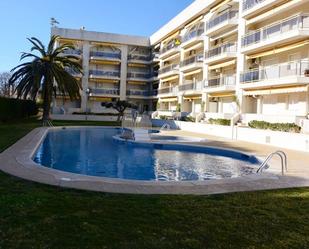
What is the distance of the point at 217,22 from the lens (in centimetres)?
3738

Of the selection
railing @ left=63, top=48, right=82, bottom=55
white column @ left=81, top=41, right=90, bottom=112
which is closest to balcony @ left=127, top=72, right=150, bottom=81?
white column @ left=81, top=41, right=90, bottom=112

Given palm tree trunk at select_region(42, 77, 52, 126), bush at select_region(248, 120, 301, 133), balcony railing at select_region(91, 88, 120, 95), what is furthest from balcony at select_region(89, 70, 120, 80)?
bush at select_region(248, 120, 301, 133)

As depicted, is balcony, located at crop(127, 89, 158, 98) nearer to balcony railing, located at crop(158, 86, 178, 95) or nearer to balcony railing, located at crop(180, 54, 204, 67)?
balcony railing, located at crop(158, 86, 178, 95)

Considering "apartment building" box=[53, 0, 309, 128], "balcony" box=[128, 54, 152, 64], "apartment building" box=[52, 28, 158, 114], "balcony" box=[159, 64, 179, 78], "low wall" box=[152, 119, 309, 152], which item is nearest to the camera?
"low wall" box=[152, 119, 309, 152]

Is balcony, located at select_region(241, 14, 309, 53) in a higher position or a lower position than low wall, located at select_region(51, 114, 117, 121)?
higher

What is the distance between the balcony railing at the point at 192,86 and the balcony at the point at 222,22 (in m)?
5.59

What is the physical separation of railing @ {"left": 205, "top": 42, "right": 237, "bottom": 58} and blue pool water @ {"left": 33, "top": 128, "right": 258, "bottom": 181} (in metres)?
17.7

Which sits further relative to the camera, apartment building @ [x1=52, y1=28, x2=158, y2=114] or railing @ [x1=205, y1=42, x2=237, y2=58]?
apartment building @ [x1=52, y1=28, x2=158, y2=114]

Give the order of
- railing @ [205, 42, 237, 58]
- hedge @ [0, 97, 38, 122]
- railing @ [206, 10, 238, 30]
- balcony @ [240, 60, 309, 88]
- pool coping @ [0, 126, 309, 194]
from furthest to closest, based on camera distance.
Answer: railing @ [206, 10, 238, 30], railing @ [205, 42, 237, 58], hedge @ [0, 97, 38, 122], balcony @ [240, 60, 309, 88], pool coping @ [0, 126, 309, 194]

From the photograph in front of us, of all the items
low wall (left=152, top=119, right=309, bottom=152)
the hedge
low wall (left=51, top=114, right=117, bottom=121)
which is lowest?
low wall (left=152, top=119, right=309, bottom=152)

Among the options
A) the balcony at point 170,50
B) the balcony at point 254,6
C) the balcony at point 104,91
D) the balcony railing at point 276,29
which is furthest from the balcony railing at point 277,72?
the balcony at point 104,91

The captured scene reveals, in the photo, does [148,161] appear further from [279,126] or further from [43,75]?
[43,75]

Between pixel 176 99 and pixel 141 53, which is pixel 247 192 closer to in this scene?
pixel 176 99

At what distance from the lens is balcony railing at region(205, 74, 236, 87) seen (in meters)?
34.5
